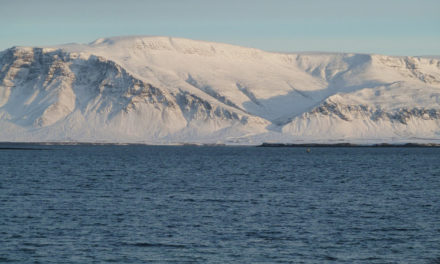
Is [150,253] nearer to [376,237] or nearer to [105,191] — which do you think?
[376,237]

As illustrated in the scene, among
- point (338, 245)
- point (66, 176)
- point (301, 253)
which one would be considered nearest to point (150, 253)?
point (301, 253)

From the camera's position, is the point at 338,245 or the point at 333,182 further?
the point at 333,182

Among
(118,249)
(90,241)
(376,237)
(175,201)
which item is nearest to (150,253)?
(118,249)

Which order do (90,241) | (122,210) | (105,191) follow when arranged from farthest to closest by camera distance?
(105,191) → (122,210) → (90,241)

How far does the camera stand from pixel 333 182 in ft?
342

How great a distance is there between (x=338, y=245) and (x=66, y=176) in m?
71.6

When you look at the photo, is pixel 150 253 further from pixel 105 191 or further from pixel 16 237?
pixel 105 191

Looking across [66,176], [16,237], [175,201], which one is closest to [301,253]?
[16,237]

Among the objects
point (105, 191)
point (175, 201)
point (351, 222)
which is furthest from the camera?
point (105, 191)

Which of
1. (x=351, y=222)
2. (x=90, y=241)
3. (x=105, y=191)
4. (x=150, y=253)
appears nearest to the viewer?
(x=150, y=253)

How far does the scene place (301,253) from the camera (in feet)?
161

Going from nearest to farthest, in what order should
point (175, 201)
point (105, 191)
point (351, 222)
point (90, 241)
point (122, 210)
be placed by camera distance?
point (90, 241)
point (351, 222)
point (122, 210)
point (175, 201)
point (105, 191)

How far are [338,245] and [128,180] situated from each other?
5956cm

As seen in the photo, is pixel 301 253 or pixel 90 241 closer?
pixel 301 253
